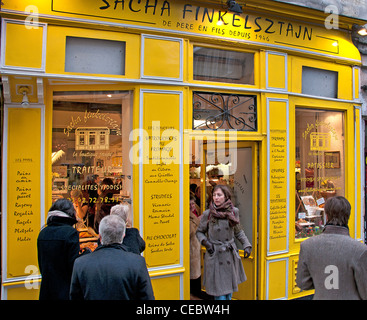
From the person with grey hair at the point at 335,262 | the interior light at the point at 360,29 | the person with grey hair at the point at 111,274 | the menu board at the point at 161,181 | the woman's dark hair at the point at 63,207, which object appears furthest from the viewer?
the interior light at the point at 360,29

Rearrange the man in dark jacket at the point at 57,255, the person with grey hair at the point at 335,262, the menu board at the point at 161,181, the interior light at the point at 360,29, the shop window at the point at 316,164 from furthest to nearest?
the interior light at the point at 360,29
the shop window at the point at 316,164
the menu board at the point at 161,181
the man in dark jacket at the point at 57,255
the person with grey hair at the point at 335,262

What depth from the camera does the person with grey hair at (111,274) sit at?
2.47 m

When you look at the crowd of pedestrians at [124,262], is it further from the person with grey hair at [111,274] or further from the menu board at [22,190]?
the menu board at [22,190]

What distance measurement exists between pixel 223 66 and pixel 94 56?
81.6 inches

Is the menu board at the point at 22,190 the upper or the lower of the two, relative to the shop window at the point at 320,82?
A: lower

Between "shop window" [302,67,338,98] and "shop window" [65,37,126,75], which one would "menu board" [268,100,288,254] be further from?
"shop window" [65,37,126,75]

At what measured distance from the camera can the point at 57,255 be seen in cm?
324

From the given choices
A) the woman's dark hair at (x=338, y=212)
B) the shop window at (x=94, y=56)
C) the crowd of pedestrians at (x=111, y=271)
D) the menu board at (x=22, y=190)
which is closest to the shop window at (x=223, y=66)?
the shop window at (x=94, y=56)

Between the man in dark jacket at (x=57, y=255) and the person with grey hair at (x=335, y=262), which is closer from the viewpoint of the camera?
the person with grey hair at (x=335, y=262)

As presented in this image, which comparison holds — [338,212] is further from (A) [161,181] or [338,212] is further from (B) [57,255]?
(B) [57,255]

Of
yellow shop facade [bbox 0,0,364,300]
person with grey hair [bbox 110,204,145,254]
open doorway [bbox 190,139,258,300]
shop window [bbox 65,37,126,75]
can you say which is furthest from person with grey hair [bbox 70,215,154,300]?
open doorway [bbox 190,139,258,300]

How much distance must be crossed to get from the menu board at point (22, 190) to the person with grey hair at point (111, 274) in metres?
1.90

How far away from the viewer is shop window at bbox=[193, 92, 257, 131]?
16.8 ft

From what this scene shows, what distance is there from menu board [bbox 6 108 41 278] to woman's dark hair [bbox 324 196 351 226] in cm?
344
